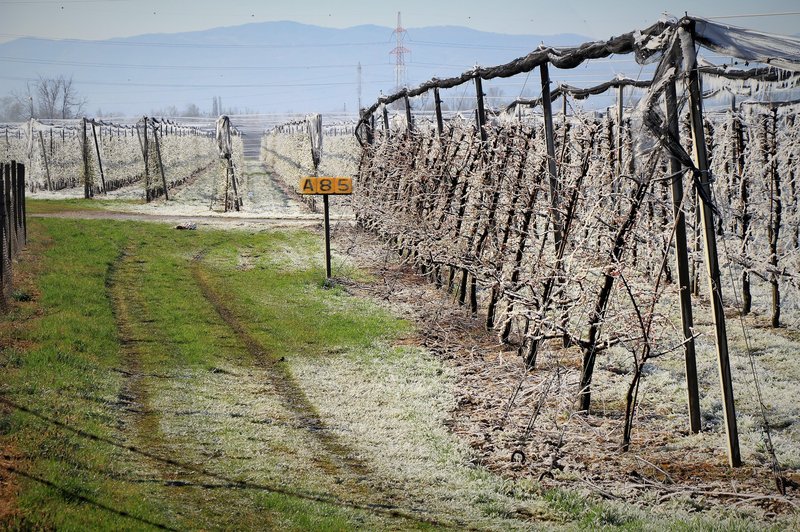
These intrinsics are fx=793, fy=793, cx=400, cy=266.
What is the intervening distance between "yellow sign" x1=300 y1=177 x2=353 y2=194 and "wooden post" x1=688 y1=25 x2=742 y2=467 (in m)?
10.3

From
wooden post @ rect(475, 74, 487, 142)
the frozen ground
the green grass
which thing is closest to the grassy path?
the green grass

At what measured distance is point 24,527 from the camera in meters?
5.81

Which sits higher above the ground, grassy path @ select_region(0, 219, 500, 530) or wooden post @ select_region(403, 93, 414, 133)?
wooden post @ select_region(403, 93, 414, 133)

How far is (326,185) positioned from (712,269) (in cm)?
1090

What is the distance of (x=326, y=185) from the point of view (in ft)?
56.3

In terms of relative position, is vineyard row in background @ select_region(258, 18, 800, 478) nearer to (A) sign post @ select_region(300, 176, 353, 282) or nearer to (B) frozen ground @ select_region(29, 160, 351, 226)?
(A) sign post @ select_region(300, 176, 353, 282)

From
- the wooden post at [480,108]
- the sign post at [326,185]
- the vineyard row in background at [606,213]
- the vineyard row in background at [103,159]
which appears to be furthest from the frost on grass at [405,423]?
the vineyard row in background at [103,159]

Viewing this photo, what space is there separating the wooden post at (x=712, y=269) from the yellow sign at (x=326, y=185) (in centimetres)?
1031

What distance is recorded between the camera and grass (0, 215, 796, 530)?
→ 21.3 ft

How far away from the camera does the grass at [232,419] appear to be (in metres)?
6.49

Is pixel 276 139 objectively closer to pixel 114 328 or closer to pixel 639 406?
pixel 114 328

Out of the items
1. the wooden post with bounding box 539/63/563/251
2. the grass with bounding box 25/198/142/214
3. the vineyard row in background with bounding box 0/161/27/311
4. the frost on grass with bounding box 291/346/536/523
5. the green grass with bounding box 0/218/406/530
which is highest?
the wooden post with bounding box 539/63/563/251

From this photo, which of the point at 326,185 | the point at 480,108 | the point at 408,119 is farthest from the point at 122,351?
the point at 408,119

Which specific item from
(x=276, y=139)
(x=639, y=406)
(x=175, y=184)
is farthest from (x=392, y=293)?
(x=276, y=139)
